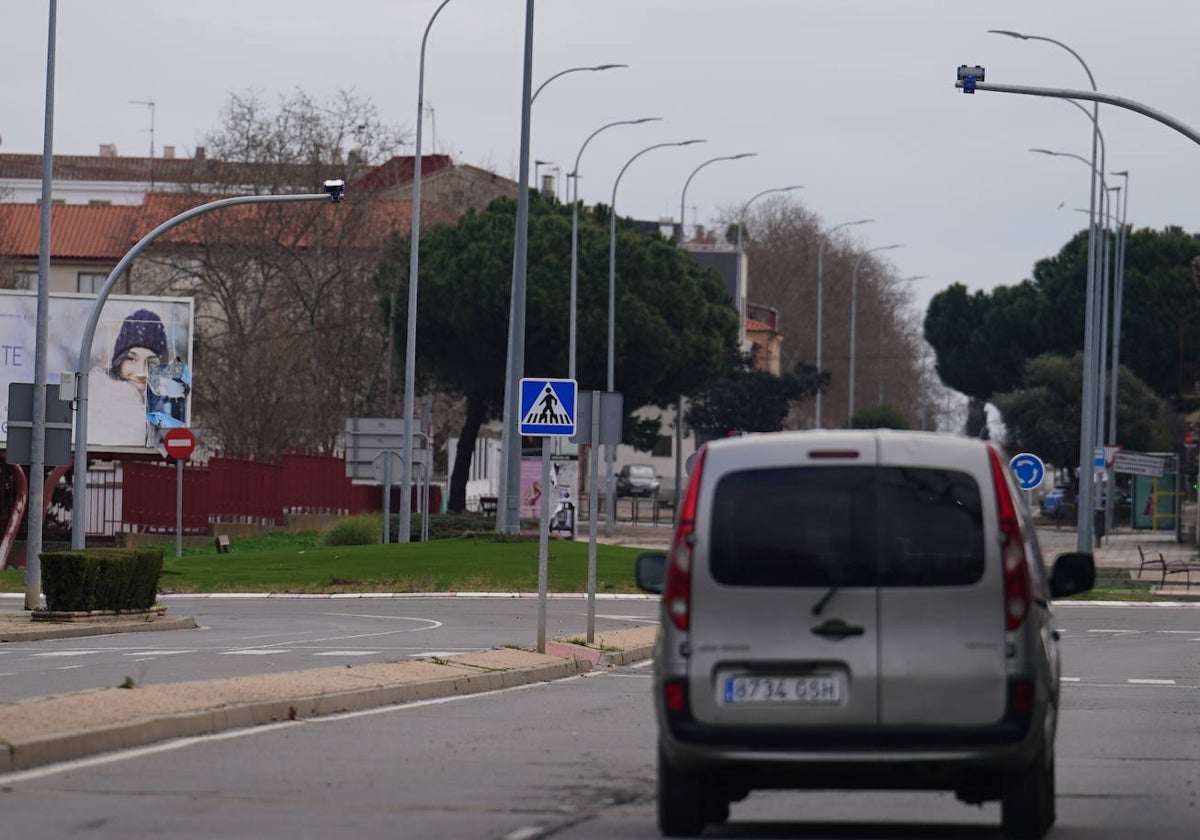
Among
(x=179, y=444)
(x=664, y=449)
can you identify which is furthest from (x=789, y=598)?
(x=664, y=449)

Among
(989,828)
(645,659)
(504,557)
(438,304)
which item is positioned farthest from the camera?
(438,304)

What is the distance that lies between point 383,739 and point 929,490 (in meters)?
5.81

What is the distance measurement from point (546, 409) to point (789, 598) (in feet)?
41.5

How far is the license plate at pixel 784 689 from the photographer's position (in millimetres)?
8742

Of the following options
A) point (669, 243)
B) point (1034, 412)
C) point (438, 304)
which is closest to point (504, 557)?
point (438, 304)

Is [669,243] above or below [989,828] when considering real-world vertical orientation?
above

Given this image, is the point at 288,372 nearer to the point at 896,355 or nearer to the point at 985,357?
the point at 985,357

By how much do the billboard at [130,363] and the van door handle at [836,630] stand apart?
45570 millimetres

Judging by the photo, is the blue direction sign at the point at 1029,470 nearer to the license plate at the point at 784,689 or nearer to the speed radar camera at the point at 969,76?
the speed radar camera at the point at 969,76

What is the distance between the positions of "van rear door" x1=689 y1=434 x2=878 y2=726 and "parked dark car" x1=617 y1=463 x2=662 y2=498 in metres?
88.2

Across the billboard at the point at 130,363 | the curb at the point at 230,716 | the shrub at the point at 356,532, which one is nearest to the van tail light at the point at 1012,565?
the curb at the point at 230,716

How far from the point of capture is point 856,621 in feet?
28.7

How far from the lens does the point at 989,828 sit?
9.65m

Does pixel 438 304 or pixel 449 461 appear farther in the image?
pixel 449 461
